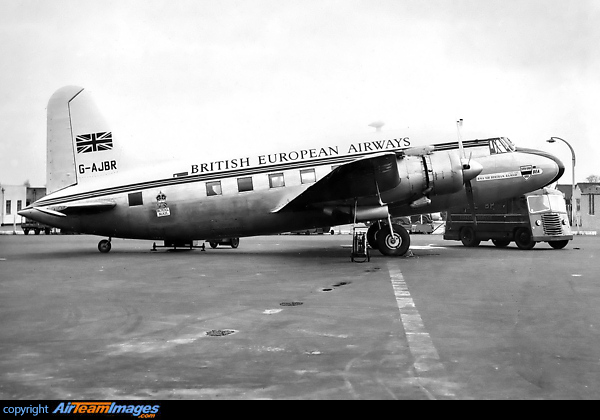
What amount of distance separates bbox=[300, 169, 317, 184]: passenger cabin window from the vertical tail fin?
25.5ft

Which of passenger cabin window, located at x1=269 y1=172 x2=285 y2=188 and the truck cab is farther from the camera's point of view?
the truck cab

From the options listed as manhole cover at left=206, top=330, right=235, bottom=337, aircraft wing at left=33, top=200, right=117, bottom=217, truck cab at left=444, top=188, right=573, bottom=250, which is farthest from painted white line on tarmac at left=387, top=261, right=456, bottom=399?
truck cab at left=444, top=188, right=573, bottom=250

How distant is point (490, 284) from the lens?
36.1 feet

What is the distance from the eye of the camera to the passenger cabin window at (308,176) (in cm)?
1920

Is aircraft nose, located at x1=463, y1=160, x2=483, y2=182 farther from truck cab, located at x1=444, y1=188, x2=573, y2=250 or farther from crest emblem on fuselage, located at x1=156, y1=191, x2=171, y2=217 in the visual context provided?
crest emblem on fuselage, located at x1=156, y1=191, x2=171, y2=217

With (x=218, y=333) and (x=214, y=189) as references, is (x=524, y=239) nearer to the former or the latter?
(x=214, y=189)

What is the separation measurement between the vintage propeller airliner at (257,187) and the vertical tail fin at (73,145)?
4cm

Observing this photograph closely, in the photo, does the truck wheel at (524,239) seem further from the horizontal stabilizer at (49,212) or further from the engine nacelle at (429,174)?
the horizontal stabilizer at (49,212)

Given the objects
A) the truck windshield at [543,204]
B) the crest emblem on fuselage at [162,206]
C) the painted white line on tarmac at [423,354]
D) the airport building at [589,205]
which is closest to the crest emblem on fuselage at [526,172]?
the truck windshield at [543,204]

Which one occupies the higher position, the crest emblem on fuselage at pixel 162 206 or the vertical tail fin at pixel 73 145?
the vertical tail fin at pixel 73 145

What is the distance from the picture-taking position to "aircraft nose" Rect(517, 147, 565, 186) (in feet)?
66.6

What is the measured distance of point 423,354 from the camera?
5383 mm
